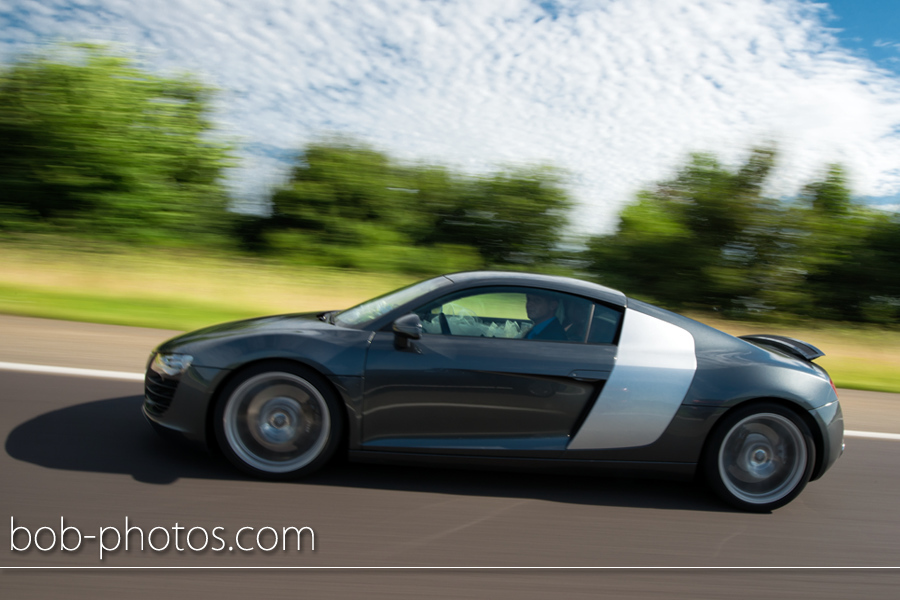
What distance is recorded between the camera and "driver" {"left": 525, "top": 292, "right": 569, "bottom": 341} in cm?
368

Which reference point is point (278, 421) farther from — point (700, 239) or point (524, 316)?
point (700, 239)

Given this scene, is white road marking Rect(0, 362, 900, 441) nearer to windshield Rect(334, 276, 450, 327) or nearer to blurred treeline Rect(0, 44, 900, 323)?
windshield Rect(334, 276, 450, 327)

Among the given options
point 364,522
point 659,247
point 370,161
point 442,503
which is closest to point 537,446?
point 442,503

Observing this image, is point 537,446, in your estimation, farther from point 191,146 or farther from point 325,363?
point 191,146

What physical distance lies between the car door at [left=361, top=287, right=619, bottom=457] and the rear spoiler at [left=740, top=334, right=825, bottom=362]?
1495 mm

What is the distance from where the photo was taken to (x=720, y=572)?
3.00 m

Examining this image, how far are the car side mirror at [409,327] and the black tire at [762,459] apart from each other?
1747 mm

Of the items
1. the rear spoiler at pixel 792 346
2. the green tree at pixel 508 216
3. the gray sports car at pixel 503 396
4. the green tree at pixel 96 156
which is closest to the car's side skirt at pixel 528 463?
the gray sports car at pixel 503 396

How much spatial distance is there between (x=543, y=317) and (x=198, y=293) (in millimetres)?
8511

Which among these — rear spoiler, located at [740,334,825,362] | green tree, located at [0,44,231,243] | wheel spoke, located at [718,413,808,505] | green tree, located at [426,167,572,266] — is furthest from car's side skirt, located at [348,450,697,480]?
green tree, located at [0,44,231,243]

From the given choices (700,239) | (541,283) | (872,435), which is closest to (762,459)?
(541,283)

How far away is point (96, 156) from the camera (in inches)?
711

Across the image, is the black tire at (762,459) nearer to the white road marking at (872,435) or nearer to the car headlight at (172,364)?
the white road marking at (872,435)

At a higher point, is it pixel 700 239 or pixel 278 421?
pixel 700 239
